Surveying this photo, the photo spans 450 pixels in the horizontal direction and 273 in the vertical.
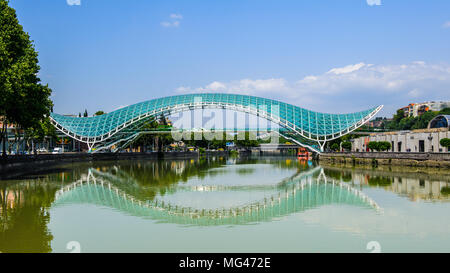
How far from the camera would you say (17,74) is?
29938 millimetres

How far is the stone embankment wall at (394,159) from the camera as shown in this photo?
37000 mm

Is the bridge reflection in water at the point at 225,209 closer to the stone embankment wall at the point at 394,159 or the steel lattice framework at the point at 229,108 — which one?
the stone embankment wall at the point at 394,159

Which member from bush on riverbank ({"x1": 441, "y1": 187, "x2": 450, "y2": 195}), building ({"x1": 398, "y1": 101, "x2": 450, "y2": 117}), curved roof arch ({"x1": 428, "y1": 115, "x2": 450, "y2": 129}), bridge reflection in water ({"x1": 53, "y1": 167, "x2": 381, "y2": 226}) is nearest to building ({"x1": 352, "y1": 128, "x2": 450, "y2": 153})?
curved roof arch ({"x1": 428, "y1": 115, "x2": 450, "y2": 129})

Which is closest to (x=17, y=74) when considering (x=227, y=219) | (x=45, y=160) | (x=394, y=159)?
(x=227, y=219)

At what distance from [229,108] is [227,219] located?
58.1 meters

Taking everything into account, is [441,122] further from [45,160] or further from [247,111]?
[45,160]

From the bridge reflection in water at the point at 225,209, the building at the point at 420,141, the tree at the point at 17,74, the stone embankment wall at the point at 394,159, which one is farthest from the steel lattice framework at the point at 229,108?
the bridge reflection in water at the point at 225,209

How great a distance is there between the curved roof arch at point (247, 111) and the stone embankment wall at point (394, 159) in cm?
1227
